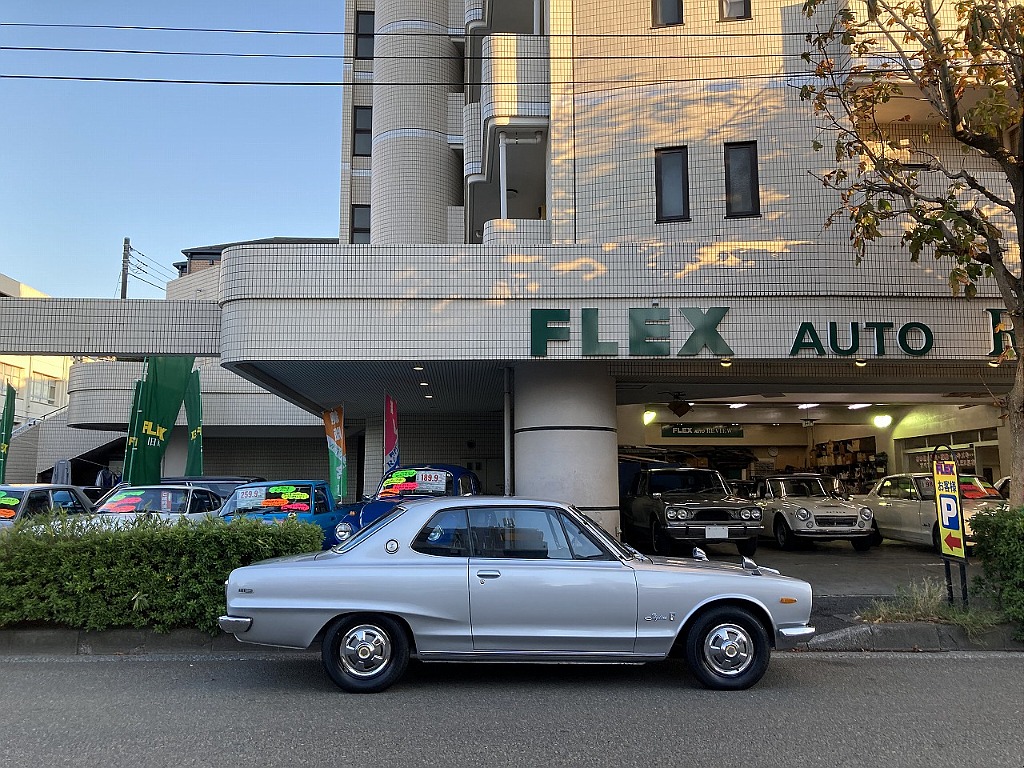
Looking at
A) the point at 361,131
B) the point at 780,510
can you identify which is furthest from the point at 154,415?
the point at 361,131

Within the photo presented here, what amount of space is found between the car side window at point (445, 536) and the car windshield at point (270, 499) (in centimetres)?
676

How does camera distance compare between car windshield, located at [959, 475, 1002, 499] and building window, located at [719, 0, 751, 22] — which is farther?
car windshield, located at [959, 475, 1002, 499]

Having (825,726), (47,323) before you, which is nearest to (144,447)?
(47,323)

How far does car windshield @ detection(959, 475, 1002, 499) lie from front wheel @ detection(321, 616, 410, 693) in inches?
522

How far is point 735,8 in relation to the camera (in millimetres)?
14312

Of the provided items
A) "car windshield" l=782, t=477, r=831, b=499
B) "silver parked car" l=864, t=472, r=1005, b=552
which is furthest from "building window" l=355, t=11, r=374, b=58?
"silver parked car" l=864, t=472, r=1005, b=552

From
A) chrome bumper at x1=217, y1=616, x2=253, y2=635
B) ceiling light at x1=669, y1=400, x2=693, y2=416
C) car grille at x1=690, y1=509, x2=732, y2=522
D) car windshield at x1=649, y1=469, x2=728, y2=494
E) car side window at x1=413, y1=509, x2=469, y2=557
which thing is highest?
ceiling light at x1=669, y1=400, x2=693, y2=416

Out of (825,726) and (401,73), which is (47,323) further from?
(825,726)

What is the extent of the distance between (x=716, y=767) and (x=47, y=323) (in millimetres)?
13209

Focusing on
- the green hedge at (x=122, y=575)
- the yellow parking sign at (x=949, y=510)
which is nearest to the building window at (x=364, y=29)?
the green hedge at (x=122, y=575)

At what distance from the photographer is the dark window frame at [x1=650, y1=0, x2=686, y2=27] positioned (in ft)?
46.9

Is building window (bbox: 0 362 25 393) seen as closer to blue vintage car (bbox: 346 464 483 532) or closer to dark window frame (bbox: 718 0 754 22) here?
blue vintage car (bbox: 346 464 483 532)

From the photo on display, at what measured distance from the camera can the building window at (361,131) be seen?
89.7 ft

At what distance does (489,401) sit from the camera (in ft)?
62.4
